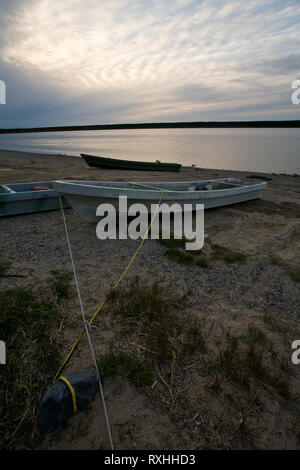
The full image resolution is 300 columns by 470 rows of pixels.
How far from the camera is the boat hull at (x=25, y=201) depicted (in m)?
7.25

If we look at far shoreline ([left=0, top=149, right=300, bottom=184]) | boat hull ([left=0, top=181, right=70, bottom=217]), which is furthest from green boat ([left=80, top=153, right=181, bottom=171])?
boat hull ([left=0, top=181, right=70, bottom=217])

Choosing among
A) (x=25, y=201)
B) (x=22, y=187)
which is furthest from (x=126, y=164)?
(x=25, y=201)

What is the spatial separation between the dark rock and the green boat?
1846 cm

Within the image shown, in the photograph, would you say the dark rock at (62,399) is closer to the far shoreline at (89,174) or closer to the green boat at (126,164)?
the far shoreline at (89,174)

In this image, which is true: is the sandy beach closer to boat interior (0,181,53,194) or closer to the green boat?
boat interior (0,181,53,194)

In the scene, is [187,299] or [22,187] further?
[22,187]

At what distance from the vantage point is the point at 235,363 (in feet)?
9.13

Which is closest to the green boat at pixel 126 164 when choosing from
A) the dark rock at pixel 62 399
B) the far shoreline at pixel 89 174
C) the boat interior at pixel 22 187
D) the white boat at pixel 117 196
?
the far shoreline at pixel 89 174

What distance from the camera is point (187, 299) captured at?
156 inches

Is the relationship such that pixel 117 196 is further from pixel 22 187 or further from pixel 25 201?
pixel 22 187

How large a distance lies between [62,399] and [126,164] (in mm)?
18815

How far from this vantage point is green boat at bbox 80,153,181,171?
19.1 meters
